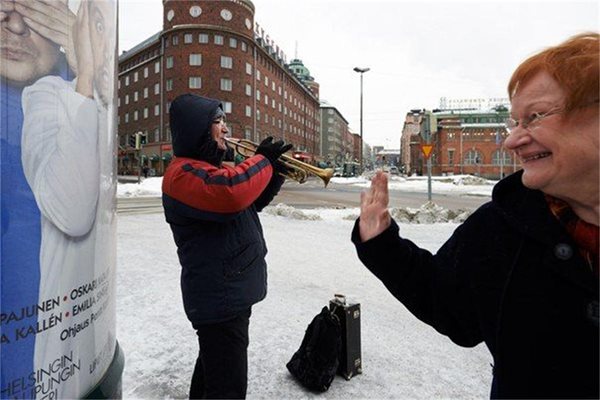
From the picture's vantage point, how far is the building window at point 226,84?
165ft

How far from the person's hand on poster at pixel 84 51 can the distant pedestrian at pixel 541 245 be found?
1.26 metres

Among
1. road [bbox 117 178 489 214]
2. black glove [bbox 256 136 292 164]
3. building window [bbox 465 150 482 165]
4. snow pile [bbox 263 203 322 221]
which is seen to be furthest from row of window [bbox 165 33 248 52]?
black glove [bbox 256 136 292 164]

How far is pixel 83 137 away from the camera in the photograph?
5.40 ft

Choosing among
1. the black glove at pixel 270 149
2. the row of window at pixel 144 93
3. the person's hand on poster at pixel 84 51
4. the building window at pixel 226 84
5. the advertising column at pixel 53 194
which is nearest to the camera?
the advertising column at pixel 53 194

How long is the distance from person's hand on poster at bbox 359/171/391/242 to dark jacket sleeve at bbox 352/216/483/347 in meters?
0.02

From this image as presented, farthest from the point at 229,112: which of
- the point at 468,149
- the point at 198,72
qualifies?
the point at 468,149

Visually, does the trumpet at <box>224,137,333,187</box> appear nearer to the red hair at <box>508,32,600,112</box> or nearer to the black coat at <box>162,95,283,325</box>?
the black coat at <box>162,95,283,325</box>

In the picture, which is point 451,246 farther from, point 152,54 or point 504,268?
point 152,54

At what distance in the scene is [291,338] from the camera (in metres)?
3.79

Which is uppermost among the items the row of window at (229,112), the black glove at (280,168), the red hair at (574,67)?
the row of window at (229,112)

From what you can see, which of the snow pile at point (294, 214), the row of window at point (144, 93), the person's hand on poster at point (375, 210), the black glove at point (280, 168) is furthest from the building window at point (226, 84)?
the person's hand on poster at point (375, 210)

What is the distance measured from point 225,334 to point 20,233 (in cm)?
111

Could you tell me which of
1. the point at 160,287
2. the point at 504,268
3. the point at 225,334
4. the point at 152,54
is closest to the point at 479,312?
the point at 504,268

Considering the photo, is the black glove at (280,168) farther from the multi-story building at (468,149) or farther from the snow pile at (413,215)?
the multi-story building at (468,149)
